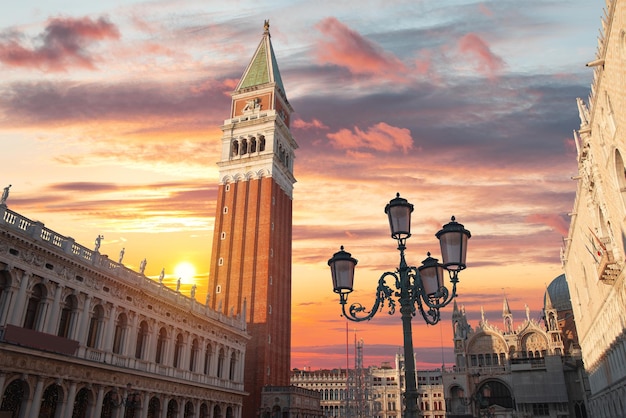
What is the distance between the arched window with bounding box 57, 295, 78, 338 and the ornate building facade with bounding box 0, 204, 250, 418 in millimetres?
54

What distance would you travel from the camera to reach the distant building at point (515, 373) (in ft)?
208

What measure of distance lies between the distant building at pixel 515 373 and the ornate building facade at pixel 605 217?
15184 millimetres

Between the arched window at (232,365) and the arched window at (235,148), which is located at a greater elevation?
the arched window at (235,148)

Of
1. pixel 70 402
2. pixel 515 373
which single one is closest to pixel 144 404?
pixel 70 402

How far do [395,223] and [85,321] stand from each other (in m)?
22.1

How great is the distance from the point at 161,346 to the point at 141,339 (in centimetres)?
254

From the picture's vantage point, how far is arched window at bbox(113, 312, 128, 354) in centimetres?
3036

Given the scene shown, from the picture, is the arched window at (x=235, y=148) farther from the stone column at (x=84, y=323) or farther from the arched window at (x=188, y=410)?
the stone column at (x=84, y=323)

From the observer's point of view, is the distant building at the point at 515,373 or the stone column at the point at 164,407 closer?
the stone column at the point at 164,407

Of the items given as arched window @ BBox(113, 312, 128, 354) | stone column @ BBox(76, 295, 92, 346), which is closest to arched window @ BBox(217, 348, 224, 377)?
arched window @ BBox(113, 312, 128, 354)

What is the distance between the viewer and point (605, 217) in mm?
31016

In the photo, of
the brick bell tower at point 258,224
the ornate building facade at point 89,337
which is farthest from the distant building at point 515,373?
the ornate building facade at point 89,337

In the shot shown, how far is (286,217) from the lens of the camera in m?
64.1

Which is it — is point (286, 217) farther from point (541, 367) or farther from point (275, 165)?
point (541, 367)
